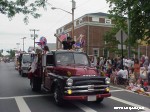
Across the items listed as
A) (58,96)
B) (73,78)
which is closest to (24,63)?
(58,96)

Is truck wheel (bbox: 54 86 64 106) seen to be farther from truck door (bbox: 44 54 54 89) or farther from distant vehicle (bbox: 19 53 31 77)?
distant vehicle (bbox: 19 53 31 77)

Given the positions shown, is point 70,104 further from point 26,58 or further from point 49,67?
point 26,58

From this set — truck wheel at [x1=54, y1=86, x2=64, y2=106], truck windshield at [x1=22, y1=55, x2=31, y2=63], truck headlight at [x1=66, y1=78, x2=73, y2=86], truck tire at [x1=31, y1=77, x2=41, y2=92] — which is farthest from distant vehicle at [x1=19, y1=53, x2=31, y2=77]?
truck headlight at [x1=66, y1=78, x2=73, y2=86]

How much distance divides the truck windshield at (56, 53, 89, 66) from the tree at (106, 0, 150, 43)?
9599 mm

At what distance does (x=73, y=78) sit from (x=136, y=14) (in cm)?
1290

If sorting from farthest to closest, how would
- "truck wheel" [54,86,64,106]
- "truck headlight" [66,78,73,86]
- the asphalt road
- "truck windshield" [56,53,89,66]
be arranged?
"truck windshield" [56,53,89,66]
"truck wheel" [54,86,64,106]
the asphalt road
"truck headlight" [66,78,73,86]

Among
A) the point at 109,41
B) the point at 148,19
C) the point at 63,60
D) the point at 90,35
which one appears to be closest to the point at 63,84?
the point at 63,60

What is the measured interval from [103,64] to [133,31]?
3.87m

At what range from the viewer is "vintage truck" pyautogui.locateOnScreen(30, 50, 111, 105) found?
32.8 feet

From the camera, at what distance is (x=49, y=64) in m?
11.9

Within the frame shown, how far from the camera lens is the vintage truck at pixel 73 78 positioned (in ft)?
32.8

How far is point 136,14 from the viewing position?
2156cm

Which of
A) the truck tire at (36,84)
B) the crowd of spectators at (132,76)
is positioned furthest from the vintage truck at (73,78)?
the crowd of spectators at (132,76)

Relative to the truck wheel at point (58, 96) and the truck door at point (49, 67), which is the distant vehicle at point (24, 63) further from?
the truck wheel at point (58, 96)
